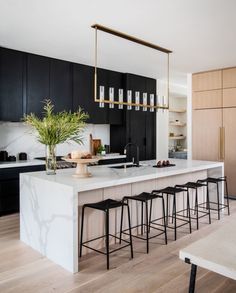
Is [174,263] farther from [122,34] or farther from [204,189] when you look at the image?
[122,34]

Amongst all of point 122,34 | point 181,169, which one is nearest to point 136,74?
point 122,34

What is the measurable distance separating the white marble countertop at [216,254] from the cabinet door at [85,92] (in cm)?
421

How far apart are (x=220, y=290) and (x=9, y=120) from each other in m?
3.90

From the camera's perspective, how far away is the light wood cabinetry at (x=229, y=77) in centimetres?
590

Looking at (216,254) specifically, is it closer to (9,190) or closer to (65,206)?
(65,206)

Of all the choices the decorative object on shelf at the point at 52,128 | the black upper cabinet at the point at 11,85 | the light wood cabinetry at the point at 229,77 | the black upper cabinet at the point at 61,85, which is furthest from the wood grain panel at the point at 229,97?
the black upper cabinet at the point at 11,85

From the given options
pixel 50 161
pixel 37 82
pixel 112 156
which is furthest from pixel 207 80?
pixel 50 161

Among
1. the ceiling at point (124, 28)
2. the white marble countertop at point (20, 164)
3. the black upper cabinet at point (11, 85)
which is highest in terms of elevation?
the ceiling at point (124, 28)

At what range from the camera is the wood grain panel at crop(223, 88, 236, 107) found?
19.3 feet

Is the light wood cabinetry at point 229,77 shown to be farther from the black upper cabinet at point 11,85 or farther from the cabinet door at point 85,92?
the black upper cabinet at point 11,85

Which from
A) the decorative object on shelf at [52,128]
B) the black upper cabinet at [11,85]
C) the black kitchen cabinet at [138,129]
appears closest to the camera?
the decorative object on shelf at [52,128]

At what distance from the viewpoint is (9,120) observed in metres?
4.76

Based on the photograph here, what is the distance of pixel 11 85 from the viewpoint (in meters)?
4.75

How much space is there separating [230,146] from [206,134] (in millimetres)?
621
